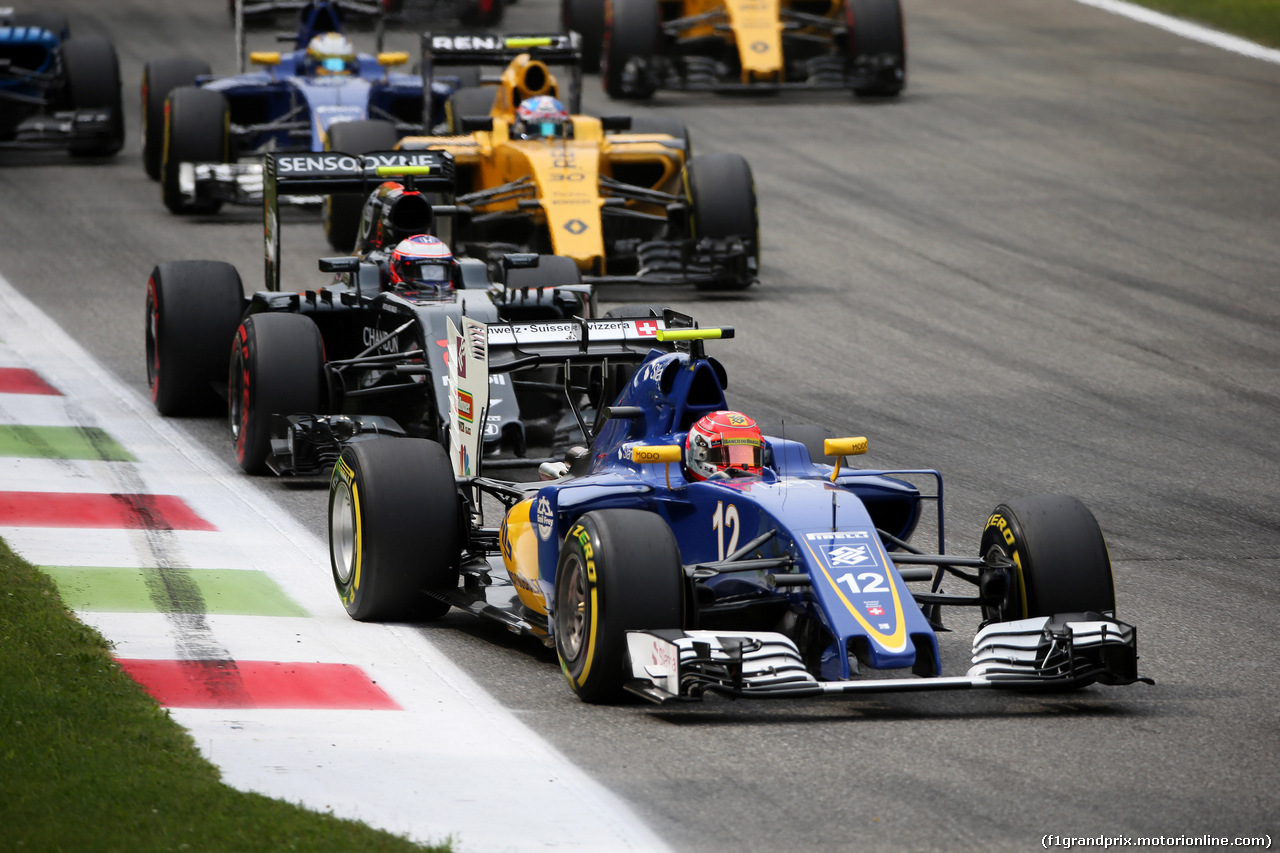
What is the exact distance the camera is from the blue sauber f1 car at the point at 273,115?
21.5m

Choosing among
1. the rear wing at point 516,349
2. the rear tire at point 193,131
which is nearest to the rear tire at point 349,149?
the rear tire at point 193,131

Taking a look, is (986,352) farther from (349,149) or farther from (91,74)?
(91,74)

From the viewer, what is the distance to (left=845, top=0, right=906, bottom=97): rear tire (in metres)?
28.6

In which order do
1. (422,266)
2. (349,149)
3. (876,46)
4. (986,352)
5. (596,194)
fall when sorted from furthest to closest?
(876,46) → (349,149) → (596,194) → (986,352) → (422,266)

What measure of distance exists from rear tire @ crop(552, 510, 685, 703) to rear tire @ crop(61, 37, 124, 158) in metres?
18.8

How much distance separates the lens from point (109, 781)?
7.01 meters

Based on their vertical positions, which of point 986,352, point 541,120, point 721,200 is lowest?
point 986,352

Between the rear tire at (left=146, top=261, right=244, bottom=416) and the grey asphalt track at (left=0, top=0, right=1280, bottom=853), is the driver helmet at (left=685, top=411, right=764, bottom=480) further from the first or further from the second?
the rear tire at (left=146, top=261, right=244, bottom=416)

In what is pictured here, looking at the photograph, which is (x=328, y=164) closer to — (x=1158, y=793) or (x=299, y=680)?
(x=299, y=680)

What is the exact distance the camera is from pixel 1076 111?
30.1 meters

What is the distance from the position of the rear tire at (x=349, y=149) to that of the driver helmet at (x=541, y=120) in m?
1.49

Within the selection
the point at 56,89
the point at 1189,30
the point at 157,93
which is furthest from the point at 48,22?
the point at 1189,30

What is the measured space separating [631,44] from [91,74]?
8.14 m

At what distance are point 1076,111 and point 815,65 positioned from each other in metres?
4.28
